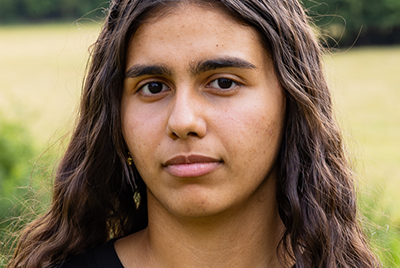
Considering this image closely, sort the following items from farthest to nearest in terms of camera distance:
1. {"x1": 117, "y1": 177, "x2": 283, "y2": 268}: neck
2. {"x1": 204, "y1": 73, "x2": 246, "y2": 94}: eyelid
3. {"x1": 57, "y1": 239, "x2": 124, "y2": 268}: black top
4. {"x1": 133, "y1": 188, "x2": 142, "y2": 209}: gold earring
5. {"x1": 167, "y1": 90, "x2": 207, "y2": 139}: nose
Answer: {"x1": 133, "y1": 188, "x2": 142, "y2": 209}: gold earring < {"x1": 57, "y1": 239, "x2": 124, "y2": 268}: black top < {"x1": 117, "y1": 177, "x2": 283, "y2": 268}: neck < {"x1": 204, "y1": 73, "x2": 246, "y2": 94}: eyelid < {"x1": 167, "y1": 90, "x2": 207, "y2": 139}: nose

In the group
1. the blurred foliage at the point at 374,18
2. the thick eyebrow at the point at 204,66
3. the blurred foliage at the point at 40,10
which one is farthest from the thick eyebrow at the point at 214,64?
the blurred foliage at the point at 40,10

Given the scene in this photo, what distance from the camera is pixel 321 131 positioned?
87.3 inches

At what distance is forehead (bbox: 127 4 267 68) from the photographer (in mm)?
1959

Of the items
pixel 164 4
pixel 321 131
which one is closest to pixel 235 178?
pixel 321 131

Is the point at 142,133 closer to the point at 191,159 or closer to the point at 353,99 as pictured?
the point at 191,159

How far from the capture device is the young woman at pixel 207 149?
6.42ft

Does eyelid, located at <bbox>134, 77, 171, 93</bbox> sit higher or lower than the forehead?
lower

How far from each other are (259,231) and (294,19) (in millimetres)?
990

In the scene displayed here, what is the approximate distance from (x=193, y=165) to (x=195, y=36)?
53cm

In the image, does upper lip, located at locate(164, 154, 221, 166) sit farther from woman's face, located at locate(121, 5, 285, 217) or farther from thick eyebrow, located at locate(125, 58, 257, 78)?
thick eyebrow, located at locate(125, 58, 257, 78)

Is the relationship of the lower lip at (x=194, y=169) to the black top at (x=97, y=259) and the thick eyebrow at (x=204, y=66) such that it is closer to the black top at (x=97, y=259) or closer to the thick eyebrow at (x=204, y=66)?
the thick eyebrow at (x=204, y=66)

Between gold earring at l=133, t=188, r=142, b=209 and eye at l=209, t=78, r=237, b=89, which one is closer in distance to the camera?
eye at l=209, t=78, r=237, b=89

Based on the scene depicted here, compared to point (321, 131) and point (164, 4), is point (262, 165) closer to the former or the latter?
point (321, 131)

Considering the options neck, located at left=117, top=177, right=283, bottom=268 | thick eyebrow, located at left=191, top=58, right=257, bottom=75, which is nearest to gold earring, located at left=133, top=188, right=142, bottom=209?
neck, located at left=117, top=177, right=283, bottom=268
